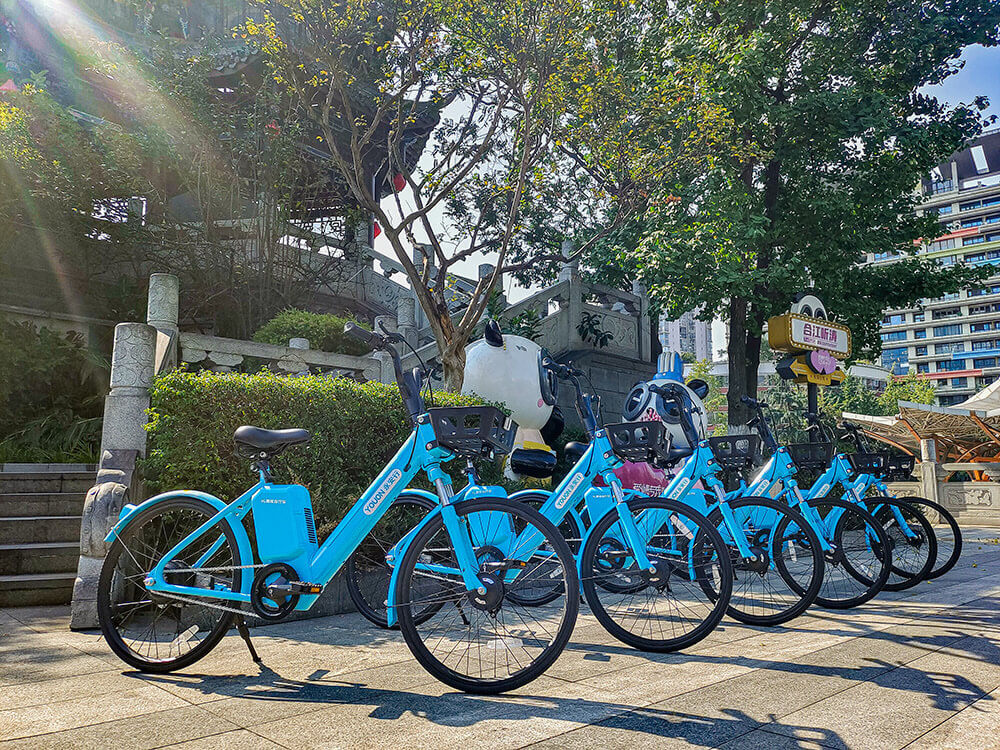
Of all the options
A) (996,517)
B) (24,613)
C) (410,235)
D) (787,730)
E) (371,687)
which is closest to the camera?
(787,730)

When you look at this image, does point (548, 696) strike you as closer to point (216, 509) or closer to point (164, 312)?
point (216, 509)

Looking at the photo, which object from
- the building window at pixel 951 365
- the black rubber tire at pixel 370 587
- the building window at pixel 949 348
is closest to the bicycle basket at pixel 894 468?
the black rubber tire at pixel 370 587

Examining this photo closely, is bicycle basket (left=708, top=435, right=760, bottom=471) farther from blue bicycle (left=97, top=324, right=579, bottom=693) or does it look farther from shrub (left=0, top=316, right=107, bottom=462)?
shrub (left=0, top=316, right=107, bottom=462)

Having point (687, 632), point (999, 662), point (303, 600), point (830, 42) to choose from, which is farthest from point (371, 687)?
point (830, 42)

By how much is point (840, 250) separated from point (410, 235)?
7.47 metres

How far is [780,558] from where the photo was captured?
518 centimetres

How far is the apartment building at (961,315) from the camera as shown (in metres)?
87.1

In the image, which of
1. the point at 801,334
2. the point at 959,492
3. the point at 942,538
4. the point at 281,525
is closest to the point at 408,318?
the point at 801,334

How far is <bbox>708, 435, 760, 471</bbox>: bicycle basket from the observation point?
559 centimetres

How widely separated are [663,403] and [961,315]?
10123cm

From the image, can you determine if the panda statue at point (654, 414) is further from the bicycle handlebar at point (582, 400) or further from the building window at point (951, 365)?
the building window at point (951, 365)

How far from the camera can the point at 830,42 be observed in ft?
41.8

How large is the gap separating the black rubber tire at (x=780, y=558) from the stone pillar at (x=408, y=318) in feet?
29.1

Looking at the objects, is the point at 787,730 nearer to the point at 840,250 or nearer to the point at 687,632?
the point at 687,632
